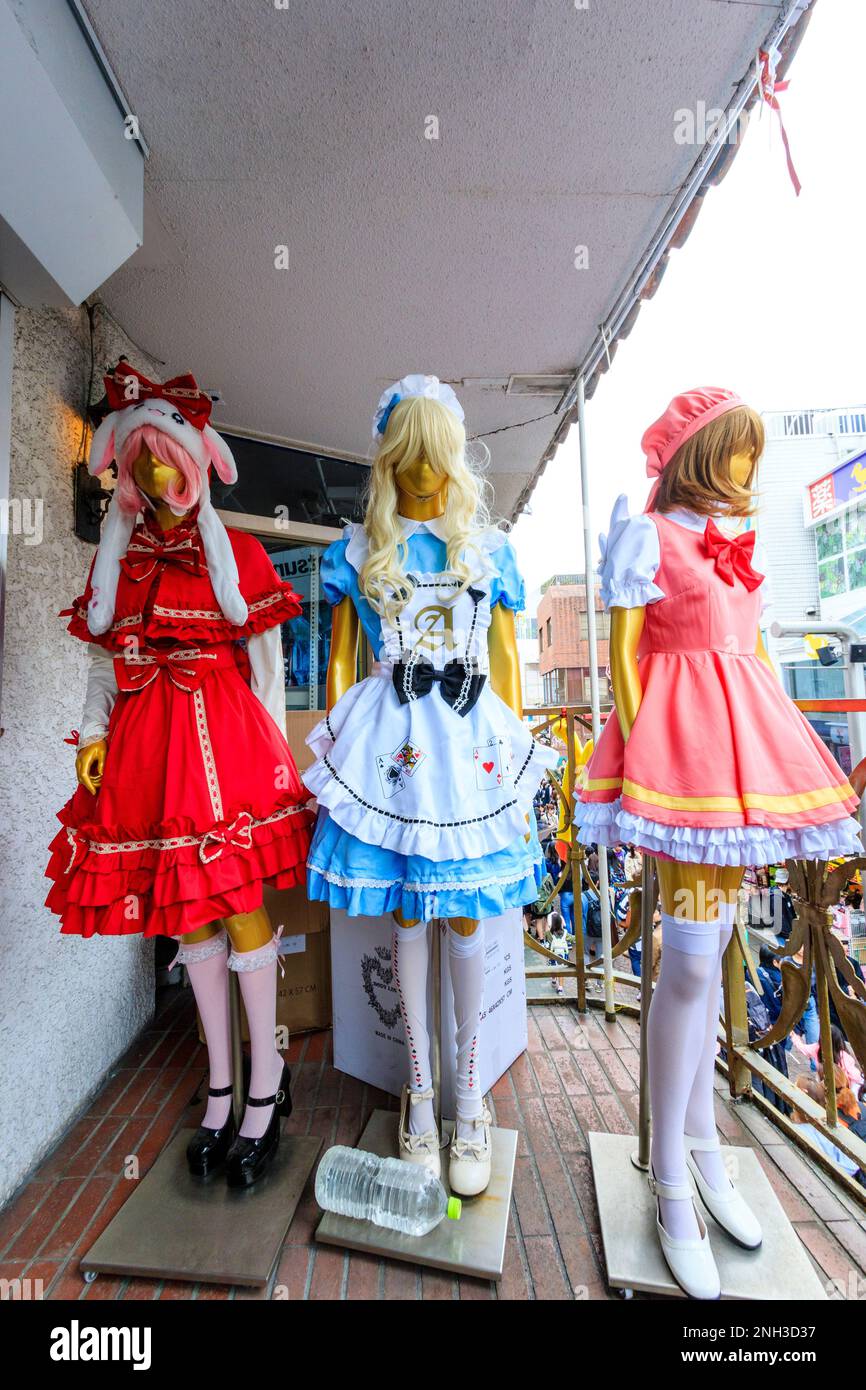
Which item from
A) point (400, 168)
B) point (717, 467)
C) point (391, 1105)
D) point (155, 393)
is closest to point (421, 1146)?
point (391, 1105)

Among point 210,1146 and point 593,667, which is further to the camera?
point 593,667

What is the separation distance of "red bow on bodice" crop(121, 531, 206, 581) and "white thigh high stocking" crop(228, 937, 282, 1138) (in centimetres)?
111

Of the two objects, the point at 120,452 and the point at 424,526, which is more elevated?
the point at 120,452

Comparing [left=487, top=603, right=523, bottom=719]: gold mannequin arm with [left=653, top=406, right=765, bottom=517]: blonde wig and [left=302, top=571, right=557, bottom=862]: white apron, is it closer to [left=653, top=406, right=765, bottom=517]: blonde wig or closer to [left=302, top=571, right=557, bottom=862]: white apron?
[left=302, top=571, right=557, bottom=862]: white apron

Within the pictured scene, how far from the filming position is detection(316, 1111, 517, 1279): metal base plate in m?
1.35

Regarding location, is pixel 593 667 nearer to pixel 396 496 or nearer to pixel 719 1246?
pixel 396 496

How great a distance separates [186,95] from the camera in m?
1.53

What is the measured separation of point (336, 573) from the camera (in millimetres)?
1602

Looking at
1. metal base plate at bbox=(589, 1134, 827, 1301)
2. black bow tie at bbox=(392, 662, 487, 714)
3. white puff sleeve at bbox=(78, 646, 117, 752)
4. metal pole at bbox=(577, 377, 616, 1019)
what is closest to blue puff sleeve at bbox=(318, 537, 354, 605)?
black bow tie at bbox=(392, 662, 487, 714)

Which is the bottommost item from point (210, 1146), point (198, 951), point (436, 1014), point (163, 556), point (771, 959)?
point (771, 959)

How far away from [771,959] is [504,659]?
2.79 metres

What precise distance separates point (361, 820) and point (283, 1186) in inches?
44.1
